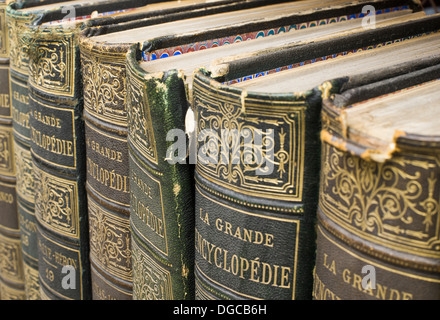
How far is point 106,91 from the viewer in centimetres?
83

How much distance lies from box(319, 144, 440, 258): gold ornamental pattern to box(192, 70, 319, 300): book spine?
0.05 meters

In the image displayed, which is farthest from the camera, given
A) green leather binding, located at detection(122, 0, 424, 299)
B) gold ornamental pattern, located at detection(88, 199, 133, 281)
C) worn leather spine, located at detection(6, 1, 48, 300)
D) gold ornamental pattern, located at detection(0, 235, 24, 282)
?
gold ornamental pattern, located at detection(0, 235, 24, 282)

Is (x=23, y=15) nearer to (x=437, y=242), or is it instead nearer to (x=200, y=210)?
(x=200, y=210)

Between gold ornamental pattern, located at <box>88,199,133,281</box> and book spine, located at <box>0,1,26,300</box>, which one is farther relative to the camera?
book spine, located at <box>0,1,26,300</box>

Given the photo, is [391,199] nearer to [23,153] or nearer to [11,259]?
[23,153]

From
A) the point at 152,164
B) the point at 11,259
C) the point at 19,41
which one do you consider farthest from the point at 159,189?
the point at 11,259

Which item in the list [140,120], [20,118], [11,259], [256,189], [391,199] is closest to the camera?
[391,199]

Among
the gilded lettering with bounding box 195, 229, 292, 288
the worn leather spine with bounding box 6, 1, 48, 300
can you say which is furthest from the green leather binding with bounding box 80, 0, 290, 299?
the worn leather spine with bounding box 6, 1, 48, 300

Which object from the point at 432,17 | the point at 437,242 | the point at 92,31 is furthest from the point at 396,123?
the point at 92,31

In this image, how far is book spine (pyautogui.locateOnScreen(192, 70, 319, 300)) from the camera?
0.57 meters

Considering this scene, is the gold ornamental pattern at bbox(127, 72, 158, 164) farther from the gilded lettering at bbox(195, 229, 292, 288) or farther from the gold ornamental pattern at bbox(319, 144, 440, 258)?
the gold ornamental pattern at bbox(319, 144, 440, 258)

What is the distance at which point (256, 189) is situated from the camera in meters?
0.60

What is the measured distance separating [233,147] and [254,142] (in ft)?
0.10
